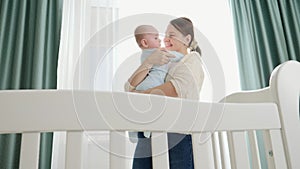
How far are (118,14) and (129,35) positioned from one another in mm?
995

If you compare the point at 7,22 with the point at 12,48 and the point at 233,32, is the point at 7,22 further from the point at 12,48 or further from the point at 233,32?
the point at 233,32

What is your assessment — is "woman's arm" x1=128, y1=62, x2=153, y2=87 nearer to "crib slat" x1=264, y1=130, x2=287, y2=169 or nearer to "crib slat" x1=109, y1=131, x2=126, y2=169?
"crib slat" x1=109, y1=131, x2=126, y2=169

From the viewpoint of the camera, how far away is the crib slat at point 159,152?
0.52 m

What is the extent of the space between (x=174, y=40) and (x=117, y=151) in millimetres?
468

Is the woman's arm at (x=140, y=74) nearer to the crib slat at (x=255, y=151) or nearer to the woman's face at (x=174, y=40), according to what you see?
the woman's face at (x=174, y=40)

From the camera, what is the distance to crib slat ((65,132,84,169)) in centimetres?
48

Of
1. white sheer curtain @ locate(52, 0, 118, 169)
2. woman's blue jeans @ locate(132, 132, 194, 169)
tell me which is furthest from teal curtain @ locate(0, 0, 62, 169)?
woman's blue jeans @ locate(132, 132, 194, 169)

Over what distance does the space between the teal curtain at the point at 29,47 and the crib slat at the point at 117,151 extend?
3.25 ft

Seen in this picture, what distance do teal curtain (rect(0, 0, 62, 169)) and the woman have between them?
Result: 0.83 meters

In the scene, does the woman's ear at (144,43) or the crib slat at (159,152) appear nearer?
the crib slat at (159,152)

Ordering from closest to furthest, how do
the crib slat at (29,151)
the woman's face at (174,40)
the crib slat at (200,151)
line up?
1. the crib slat at (29,151)
2. the crib slat at (200,151)
3. the woman's face at (174,40)

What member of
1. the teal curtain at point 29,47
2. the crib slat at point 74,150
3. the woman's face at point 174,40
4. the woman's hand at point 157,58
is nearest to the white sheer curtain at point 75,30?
the teal curtain at point 29,47

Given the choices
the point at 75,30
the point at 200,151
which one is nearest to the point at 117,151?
the point at 200,151

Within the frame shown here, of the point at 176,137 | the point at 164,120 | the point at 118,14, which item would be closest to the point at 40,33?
the point at 118,14
